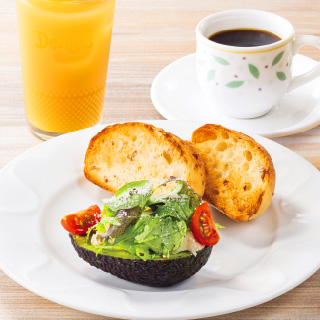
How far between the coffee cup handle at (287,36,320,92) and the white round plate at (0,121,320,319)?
356 mm

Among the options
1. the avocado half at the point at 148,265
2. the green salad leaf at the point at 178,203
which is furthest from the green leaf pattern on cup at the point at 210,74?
the avocado half at the point at 148,265

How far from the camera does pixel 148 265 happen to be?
126 centimetres

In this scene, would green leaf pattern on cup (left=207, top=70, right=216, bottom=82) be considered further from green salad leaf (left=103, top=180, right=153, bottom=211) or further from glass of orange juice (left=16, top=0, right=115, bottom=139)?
green salad leaf (left=103, top=180, right=153, bottom=211)

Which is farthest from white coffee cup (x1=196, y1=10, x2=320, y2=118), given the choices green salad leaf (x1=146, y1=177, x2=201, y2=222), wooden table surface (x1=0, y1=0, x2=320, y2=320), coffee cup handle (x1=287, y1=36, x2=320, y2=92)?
green salad leaf (x1=146, y1=177, x2=201, y2=222)

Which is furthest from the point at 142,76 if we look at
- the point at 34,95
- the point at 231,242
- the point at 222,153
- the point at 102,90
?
the point at 231,242

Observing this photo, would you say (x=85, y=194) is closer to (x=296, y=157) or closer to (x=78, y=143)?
(x=78, y=143)

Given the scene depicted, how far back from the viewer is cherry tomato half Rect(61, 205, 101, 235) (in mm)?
1368

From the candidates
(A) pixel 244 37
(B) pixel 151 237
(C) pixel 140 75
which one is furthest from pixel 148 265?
(C) pixel 140 75

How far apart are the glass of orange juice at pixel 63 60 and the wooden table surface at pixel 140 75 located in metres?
0.10

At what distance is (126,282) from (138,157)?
0.48 meters

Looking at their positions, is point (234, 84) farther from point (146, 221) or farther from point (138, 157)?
point (146, 221)

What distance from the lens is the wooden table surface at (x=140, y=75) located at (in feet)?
4.37

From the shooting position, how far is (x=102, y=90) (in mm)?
2027

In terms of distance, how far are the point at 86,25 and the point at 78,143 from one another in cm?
35
